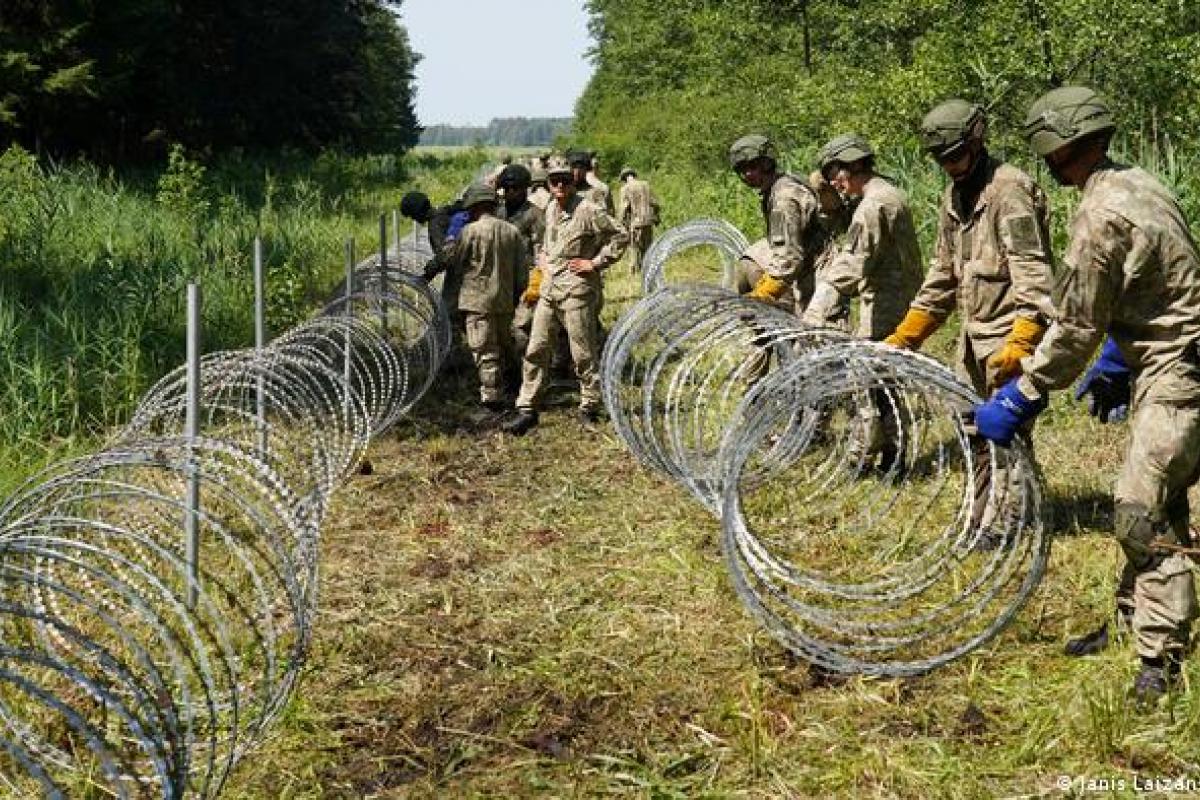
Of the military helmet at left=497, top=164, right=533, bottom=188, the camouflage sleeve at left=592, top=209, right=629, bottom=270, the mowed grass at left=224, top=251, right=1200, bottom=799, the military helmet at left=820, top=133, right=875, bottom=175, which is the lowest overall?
the mowed grass at left=224, top=251, right=1200, bottom=799

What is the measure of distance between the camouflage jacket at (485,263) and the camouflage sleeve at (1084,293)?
552cm

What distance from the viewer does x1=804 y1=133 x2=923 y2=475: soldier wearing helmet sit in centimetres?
629

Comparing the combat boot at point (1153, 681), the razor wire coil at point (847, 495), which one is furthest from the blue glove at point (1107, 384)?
the combat boot at point (1153, 681)

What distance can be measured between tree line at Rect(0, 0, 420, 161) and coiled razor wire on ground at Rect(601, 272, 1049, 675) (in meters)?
17.9

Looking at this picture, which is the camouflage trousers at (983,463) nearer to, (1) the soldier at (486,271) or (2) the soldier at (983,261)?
(2) the soldier at (983,261)

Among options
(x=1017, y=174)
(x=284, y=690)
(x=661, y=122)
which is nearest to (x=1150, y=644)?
(x=1017, y=174)

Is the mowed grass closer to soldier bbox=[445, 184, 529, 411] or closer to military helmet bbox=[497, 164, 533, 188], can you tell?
soldier bbox=[445, 184, 529, 411]

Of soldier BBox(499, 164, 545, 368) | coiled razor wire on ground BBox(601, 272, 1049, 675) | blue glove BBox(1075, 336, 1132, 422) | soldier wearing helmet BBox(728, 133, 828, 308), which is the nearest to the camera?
coiled razor wire on ground BBox(601, 272, 1049, 675)

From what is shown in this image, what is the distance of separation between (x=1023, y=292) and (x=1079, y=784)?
93.6 inches

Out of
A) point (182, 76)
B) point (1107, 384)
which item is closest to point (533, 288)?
point (1107, 384)

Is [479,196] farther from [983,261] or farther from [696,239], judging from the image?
[983,261]

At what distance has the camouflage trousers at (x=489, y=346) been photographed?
909 cm

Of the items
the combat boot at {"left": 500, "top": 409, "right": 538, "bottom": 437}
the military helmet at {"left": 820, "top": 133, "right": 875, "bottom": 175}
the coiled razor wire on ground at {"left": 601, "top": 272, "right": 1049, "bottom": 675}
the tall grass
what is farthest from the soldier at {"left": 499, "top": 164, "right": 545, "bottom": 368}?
the military helmet at {"left": 820, "top": 133, "right": 875, "bottom": 175}

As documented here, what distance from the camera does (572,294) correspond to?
8805mm
